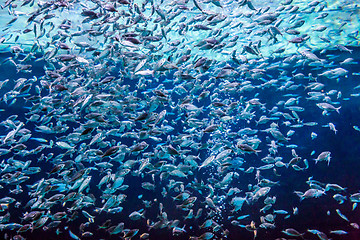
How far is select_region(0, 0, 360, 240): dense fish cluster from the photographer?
730 centimetres

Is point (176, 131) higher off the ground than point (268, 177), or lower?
higher

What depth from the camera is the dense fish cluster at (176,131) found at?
7305 millimetres

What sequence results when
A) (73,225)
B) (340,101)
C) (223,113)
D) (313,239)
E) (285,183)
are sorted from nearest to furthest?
(223,113) → (313,239) → (73,225) → (285,183) → (340,101)

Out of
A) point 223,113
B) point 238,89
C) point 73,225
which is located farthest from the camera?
point 73,225

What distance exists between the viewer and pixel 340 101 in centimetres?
1555

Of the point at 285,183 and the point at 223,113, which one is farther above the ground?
the point at 223,113

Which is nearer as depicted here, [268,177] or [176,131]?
[268,177]

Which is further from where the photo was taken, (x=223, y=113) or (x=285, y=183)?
(x=285, y=183)

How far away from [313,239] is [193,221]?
599 cm

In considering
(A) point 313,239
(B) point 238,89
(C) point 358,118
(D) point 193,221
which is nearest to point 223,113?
(B) point 238,89

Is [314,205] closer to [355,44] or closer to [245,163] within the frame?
[245,163]

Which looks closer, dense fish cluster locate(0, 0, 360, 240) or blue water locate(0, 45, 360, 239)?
dense fish cluster locate(0, 0, 360, 240)

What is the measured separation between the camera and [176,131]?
15250mm

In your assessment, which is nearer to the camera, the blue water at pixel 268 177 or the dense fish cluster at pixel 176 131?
the dense fish cluster at pixel 176 131
